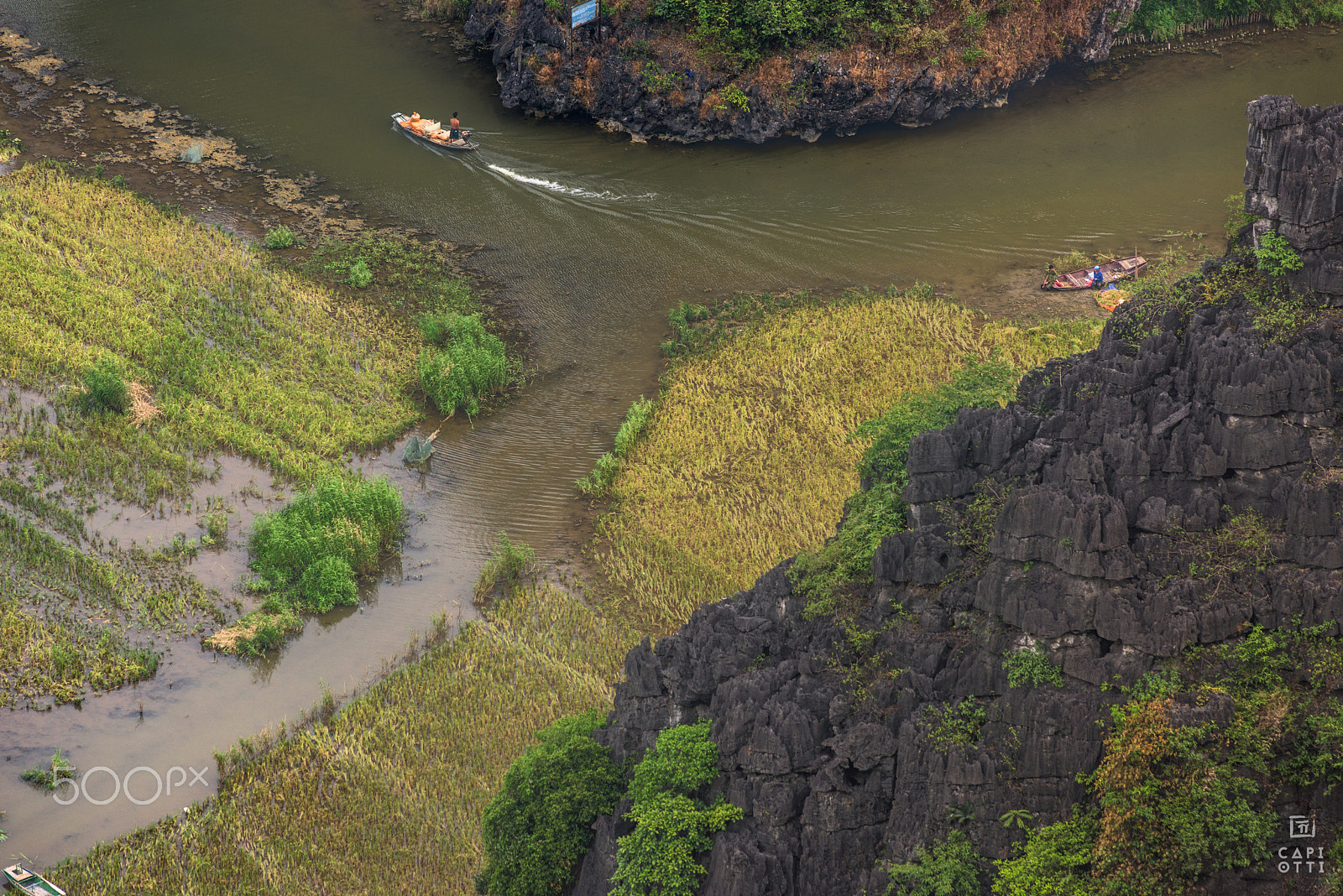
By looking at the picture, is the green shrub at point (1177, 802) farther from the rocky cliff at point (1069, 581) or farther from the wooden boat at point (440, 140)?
the wooden boat at point (440, 140)

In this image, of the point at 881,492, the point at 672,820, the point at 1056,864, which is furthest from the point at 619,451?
the point at 1056,864

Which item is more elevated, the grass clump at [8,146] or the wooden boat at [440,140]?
the wooden boat at [440,140]

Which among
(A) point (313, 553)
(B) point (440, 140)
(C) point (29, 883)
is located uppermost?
(B) point (440, 140)

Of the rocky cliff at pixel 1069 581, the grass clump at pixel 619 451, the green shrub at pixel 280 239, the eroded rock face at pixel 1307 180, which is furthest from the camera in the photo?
the green shrub at pixel 280 239

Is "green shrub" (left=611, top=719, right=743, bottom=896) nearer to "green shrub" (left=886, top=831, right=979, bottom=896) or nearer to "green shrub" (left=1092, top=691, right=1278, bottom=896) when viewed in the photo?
"green shrub" (left=886, top=831, right=979, bottom=896)

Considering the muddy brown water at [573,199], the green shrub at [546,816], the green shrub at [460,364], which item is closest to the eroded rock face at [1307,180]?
the green shrub at [546,816]

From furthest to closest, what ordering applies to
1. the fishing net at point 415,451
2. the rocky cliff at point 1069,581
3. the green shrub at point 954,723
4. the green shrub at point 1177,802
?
the fishing net at point 415,451, the green shrub at point 954,723, the rocky cliff at point 1069,581, the green shrub at point 1177,802

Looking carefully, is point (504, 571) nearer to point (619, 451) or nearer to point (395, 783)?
point (619, 451)
